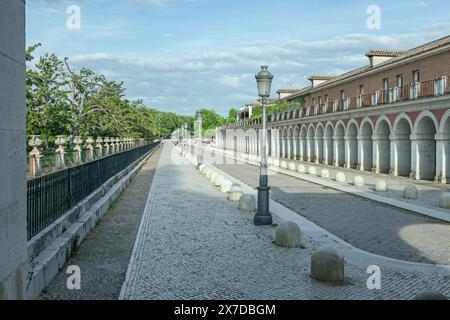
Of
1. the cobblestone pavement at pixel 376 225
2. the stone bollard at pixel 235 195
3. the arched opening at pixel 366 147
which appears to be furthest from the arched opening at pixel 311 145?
the stone bollard at pixel 235 195

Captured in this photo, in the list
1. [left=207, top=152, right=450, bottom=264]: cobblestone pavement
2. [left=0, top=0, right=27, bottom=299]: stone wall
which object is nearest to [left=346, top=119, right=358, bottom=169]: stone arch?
[left=207, top=152, right=450, bottom=264]: cobblestone pavement

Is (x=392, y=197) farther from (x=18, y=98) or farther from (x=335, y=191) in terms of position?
(x=18, y=98)

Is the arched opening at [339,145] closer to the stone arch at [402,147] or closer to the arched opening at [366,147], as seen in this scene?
the arched opening at [366,147]

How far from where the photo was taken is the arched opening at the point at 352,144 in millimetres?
37469

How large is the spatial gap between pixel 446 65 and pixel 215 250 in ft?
75.7

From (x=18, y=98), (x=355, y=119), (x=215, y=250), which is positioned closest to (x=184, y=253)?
(x=215, y=250)

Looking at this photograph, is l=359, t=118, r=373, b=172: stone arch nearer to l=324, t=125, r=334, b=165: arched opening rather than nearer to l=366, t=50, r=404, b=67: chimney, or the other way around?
l=366, t=50, r=404, b=67: chimney

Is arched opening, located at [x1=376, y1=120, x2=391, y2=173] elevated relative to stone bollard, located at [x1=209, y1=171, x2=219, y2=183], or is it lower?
elevated

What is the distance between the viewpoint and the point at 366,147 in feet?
115

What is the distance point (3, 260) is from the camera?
14.9 feet

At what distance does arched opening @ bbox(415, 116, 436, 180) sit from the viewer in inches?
1072

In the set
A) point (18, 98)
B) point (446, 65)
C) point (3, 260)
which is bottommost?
point (3, 260)

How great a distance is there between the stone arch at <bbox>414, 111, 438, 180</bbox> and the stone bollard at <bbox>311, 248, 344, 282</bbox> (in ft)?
71.7

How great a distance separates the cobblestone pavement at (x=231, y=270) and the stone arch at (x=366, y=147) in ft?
78.7
